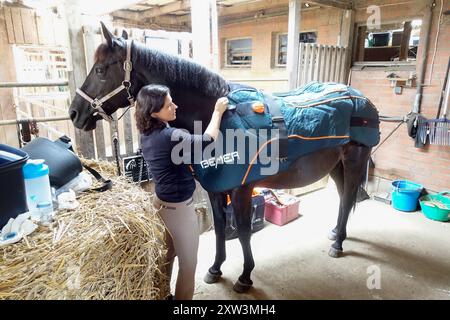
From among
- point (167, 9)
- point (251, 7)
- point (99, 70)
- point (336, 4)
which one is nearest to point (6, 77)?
point (167, 9)

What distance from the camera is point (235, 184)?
1662mm

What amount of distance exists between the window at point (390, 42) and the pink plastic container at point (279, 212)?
2310mm

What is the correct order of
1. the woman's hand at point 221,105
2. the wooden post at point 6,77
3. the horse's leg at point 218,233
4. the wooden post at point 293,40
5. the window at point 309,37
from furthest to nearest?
the window at point 309,37 < the wooden post at point 6,77 < the wooden post at point 293,40 < the horse's leg at point 218,233 < the woman's hand at point 221,105

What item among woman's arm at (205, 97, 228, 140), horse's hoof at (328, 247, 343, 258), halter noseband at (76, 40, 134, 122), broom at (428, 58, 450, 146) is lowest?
horse's hoof at (328, 247, 343, 258)

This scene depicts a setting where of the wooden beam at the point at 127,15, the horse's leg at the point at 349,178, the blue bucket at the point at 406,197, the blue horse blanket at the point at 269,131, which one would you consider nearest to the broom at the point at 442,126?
the blue bucket at the point at 406,197

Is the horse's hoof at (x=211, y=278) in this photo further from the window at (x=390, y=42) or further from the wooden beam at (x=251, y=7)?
the wooden beam at (x=251, y=7)

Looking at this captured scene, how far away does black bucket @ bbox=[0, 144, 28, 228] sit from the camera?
0.96 metres

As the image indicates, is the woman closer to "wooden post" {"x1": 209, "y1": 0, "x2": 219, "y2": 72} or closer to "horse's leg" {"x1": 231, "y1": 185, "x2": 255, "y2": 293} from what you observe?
"horse's leg" {"x1": 231, "y1": 185, "x2": 255, "y2": 293}

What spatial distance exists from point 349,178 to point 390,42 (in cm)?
256

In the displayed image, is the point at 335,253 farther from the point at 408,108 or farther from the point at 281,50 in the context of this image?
the point at 281,50

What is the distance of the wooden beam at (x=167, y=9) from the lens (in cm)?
521

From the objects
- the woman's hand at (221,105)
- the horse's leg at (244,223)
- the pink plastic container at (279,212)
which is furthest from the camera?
the pink plastic container at (279,212)

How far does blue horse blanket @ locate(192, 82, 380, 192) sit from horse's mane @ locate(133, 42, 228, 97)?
14cm

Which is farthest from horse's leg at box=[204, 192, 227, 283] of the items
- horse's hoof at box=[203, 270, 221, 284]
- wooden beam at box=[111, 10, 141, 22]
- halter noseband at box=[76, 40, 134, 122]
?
wooden beam at box=[111, 10, 141, 22]
